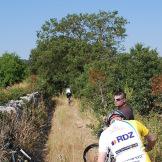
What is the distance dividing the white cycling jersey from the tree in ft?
174

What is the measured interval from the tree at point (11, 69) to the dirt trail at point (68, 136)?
2711 cm

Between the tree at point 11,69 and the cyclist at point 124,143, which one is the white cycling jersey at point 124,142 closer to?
the cyclist at point 124,143

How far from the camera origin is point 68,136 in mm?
20266

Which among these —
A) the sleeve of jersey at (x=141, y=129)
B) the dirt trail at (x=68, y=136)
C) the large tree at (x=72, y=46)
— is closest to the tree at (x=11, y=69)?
the large tree at (x=72, y=46)

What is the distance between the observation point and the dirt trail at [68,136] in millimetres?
15414

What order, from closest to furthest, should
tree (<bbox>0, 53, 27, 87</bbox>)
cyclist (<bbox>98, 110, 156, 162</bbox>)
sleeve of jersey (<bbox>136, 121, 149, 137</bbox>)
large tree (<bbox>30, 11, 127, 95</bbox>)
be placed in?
cyclist (<bbox>98, 110, 156, 162</bbox>)
sleeve of jersey (<bbox>136, 121, 149, 137</bbox>)
large tree (<bbox>30, 11, 127, 95</bbox>)
tree (<bbox>0, 53, 27, 87</bbox>)

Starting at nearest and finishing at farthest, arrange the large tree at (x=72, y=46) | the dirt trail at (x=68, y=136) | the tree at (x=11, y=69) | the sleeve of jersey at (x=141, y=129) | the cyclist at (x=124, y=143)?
the cyclist at (x=124, y=143) → the sleeve of jersey at (x=141, y=129) → the dirt trail at (x=68, y=136) → the large tree at (x=72, y=46) → the tree at (x=11, y=69)

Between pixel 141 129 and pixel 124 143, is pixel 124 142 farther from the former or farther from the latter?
pixel 141 129

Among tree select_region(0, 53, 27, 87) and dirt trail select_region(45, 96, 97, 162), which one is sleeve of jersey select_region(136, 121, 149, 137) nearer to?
dirt trail select_region(45, 96, 97, 162)

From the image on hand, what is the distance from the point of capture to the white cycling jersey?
19.7 feet

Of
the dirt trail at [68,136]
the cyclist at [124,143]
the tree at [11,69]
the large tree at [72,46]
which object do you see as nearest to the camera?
the cyclist at [124,143]

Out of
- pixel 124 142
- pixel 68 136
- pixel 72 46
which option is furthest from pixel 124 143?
pixel 72 46

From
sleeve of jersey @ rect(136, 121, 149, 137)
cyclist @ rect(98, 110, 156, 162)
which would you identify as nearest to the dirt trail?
sleeve of jersey @ rect(136, 121, 149, 137)

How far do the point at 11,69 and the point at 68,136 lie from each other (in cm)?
3996
